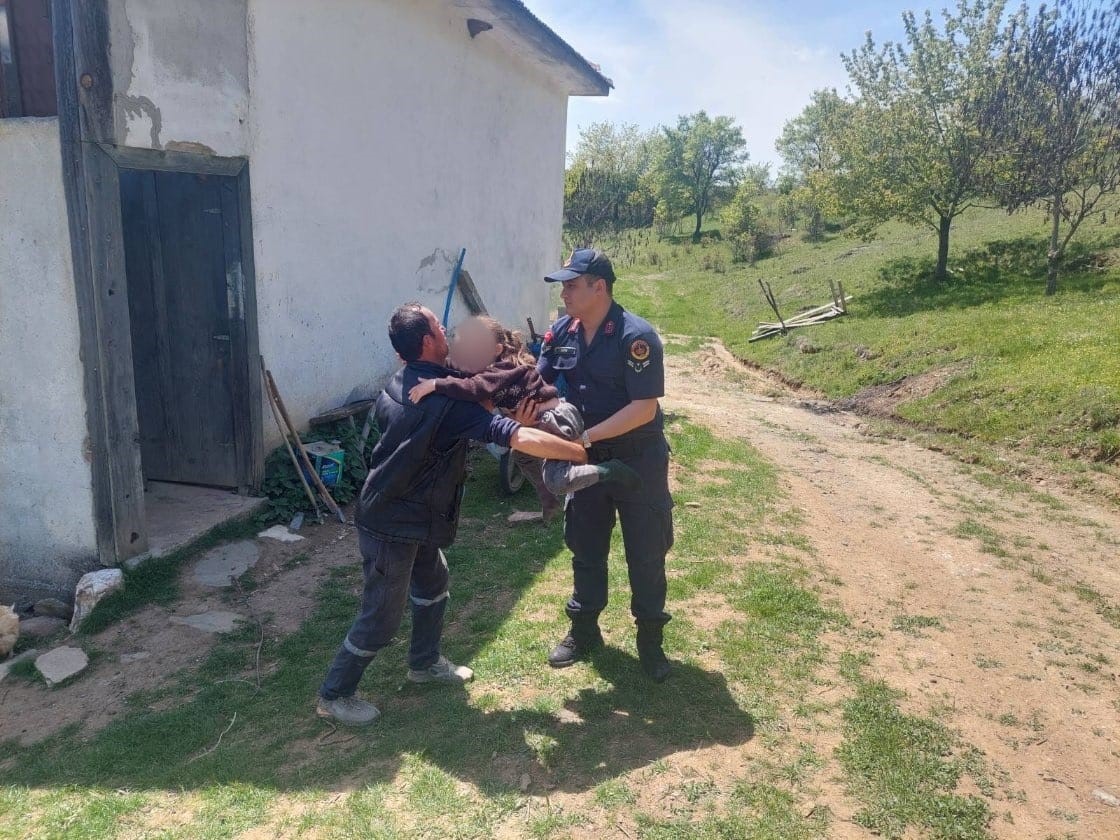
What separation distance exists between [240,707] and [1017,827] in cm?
334

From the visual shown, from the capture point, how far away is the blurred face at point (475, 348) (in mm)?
3232

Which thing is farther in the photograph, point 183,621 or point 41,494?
point 41,494

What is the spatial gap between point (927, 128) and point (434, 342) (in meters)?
19.1

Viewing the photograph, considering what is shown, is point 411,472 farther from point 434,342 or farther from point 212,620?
point 212,620

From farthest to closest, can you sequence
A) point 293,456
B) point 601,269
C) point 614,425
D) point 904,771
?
point 293,456, point 601,269, point 614,425, point 904,771

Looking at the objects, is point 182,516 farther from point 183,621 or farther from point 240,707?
point 240,707

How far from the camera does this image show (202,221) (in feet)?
18.8

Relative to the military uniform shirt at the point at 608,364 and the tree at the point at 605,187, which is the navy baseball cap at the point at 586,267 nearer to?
the military uniform shirt at the point at 608,364

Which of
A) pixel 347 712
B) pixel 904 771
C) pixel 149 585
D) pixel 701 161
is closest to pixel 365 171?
pixel 149 585

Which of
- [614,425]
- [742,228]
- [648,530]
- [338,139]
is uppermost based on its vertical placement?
[742,228]

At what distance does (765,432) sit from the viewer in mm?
10070

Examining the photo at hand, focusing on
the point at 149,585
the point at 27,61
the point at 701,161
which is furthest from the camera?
the point at 701,161

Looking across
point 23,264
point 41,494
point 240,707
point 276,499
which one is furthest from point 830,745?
point 23,264

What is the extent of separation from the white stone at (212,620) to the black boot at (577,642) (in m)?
1.97
